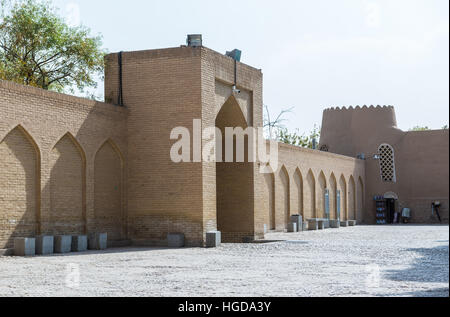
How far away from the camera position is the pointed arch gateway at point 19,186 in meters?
14.2

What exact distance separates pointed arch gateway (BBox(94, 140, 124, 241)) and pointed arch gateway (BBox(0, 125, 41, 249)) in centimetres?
212

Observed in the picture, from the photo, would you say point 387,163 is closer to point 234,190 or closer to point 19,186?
point 234,190

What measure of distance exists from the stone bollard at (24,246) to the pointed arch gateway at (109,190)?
2.79 m

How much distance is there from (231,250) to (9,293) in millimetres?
8335

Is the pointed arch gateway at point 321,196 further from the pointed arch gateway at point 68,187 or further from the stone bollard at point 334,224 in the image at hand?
the pointed arch gateway at point 68,187

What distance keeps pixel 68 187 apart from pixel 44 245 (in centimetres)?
197

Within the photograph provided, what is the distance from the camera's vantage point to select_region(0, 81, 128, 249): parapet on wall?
47.2 ft

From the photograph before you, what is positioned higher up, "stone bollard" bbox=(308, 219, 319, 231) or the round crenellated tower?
the round crenellated tower

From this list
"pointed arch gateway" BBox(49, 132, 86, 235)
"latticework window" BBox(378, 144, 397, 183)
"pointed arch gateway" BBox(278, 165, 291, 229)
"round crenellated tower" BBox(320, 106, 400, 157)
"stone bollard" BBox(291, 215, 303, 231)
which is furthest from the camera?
"round crenellated tower" BBox(320, 106, 400, 157)

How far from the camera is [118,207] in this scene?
17703 mm

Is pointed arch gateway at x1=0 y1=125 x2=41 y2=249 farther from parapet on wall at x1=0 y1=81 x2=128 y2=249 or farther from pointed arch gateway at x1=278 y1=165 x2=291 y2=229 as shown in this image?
pointed arch gateway at x1=278 y1=165 x2=291 y2=229

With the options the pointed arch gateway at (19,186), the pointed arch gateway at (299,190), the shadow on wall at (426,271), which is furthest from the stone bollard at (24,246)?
the pointed arch gateway at (299,190)

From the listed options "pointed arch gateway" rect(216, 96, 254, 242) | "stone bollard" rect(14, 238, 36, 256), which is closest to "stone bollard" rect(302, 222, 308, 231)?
"pointed arch gateway" rect(216, 96, 254, 242)
